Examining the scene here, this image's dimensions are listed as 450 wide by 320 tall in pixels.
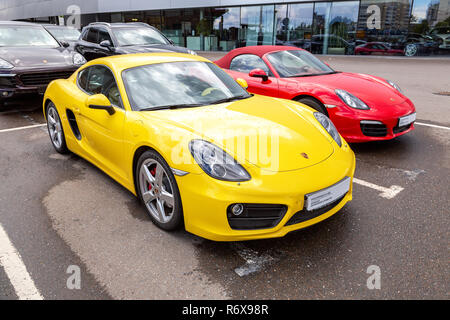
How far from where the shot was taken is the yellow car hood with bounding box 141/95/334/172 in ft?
8.48

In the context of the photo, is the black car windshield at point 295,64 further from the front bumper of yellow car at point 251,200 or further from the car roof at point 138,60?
the front bumper of yellow car at point 251,200

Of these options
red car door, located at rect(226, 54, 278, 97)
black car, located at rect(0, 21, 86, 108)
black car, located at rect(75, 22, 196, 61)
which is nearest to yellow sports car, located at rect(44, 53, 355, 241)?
red car door, located at rect(226, 54, 278, 97)

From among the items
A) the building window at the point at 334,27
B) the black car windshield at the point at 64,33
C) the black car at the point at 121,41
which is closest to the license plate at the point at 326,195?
the black car at the point at 121,41

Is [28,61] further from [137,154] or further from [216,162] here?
[216,162]

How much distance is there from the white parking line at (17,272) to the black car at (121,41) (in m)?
6.21

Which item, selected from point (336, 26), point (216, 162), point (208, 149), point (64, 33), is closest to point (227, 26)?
point (336, 26)

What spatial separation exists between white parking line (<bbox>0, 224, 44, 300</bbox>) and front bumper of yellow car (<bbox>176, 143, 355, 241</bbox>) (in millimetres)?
1094

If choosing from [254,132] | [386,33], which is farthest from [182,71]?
[386,33]

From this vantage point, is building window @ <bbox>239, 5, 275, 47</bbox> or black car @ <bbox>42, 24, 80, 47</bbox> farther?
building window @ <bbox>239, 5, 275, 47</bbox>

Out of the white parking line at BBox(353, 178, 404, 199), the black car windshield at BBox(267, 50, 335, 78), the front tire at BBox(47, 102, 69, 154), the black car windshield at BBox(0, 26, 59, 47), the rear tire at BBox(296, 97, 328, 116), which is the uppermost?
the black car windshield at BBox(0, 26, 59, 47)

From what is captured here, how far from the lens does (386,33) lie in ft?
56.8

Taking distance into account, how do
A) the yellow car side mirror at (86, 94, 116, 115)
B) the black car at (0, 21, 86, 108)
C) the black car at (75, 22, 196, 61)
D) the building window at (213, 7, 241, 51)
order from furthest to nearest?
the building window at (213, 7, 241, 51)
the black car at (75, 22, 196, 61)
the black car at (0, 21, 86, 108)
the yellow car side mirror at (86, 94, 116, 115)

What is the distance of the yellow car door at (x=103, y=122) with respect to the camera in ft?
10.6

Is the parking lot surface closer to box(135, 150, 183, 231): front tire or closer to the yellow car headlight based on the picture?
box(135, 150, 183, 231): front tire
